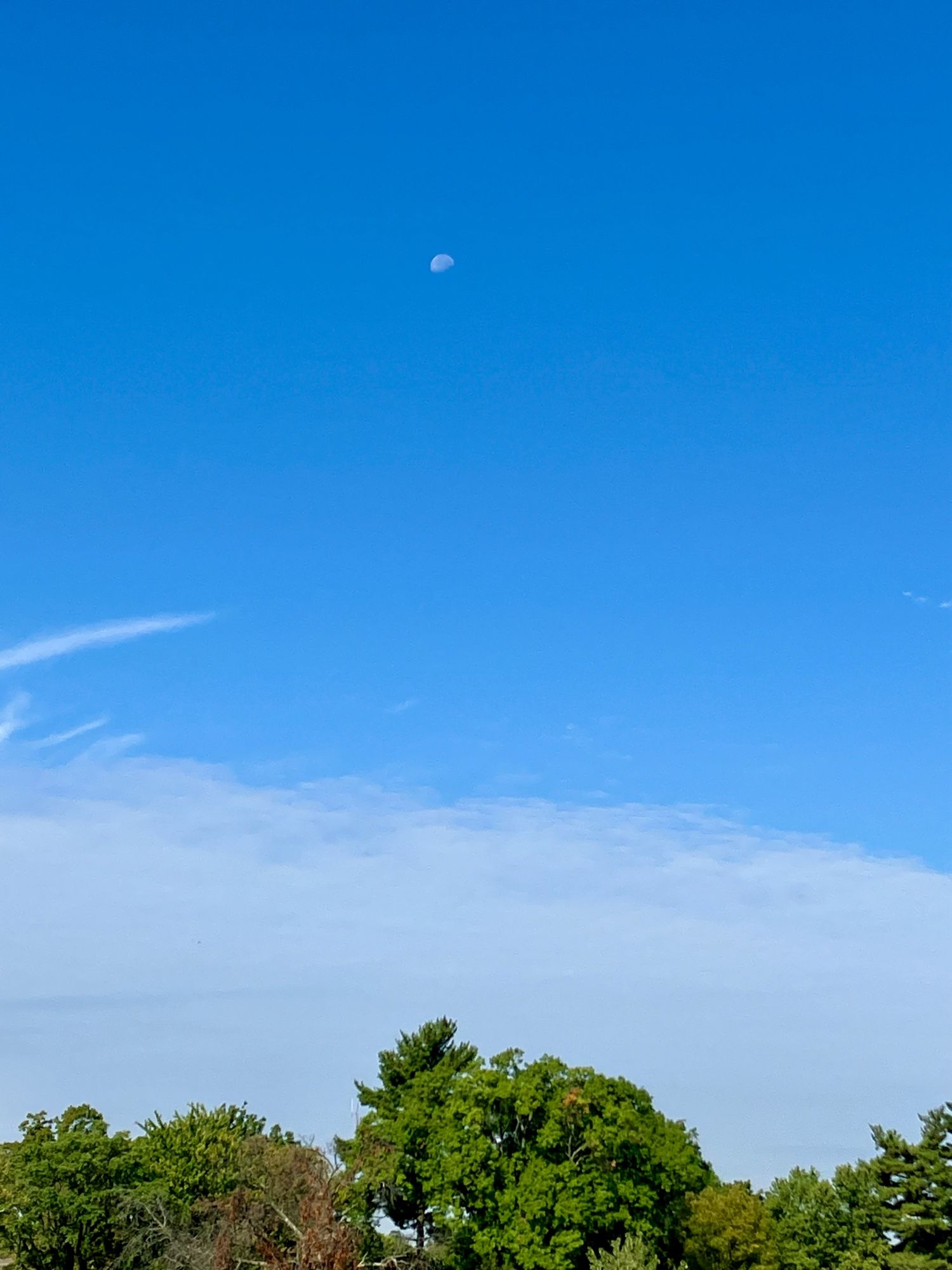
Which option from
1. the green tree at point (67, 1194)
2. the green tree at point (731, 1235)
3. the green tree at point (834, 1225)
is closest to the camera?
the green tree at point (834, 1225)

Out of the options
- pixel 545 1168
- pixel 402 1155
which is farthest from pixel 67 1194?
pixel 545 1168

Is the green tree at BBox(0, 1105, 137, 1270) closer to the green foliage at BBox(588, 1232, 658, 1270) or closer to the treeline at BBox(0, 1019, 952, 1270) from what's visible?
the treeline at BBox(0, 1019, 952, 1270)

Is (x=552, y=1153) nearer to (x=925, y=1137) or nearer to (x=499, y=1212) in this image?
(x=499, y=1212)

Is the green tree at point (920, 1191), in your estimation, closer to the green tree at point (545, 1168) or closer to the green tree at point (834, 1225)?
the green tree at point (834, 1225)

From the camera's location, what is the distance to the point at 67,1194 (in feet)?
172

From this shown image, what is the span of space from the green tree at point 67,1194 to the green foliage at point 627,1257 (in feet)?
74.9

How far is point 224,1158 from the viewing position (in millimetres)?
58625

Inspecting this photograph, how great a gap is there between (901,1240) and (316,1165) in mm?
24035

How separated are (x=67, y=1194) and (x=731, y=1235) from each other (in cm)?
2976

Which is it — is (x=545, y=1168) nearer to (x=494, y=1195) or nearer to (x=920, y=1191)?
(x=494, y=1195)

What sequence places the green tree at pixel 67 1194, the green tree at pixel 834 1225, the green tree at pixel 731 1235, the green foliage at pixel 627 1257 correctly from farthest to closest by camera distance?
1. the green tree at pixel 67 1194
2. the green tree at pixel 731 1235
3. the green tree at pixel 834 1225
4. the green foliage at pixel 627 1257

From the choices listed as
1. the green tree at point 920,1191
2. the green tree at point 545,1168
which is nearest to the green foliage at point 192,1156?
the green tree at point 545,1168

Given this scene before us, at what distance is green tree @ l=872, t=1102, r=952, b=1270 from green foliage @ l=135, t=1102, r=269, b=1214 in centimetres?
2985

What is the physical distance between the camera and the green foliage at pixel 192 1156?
182 feet
